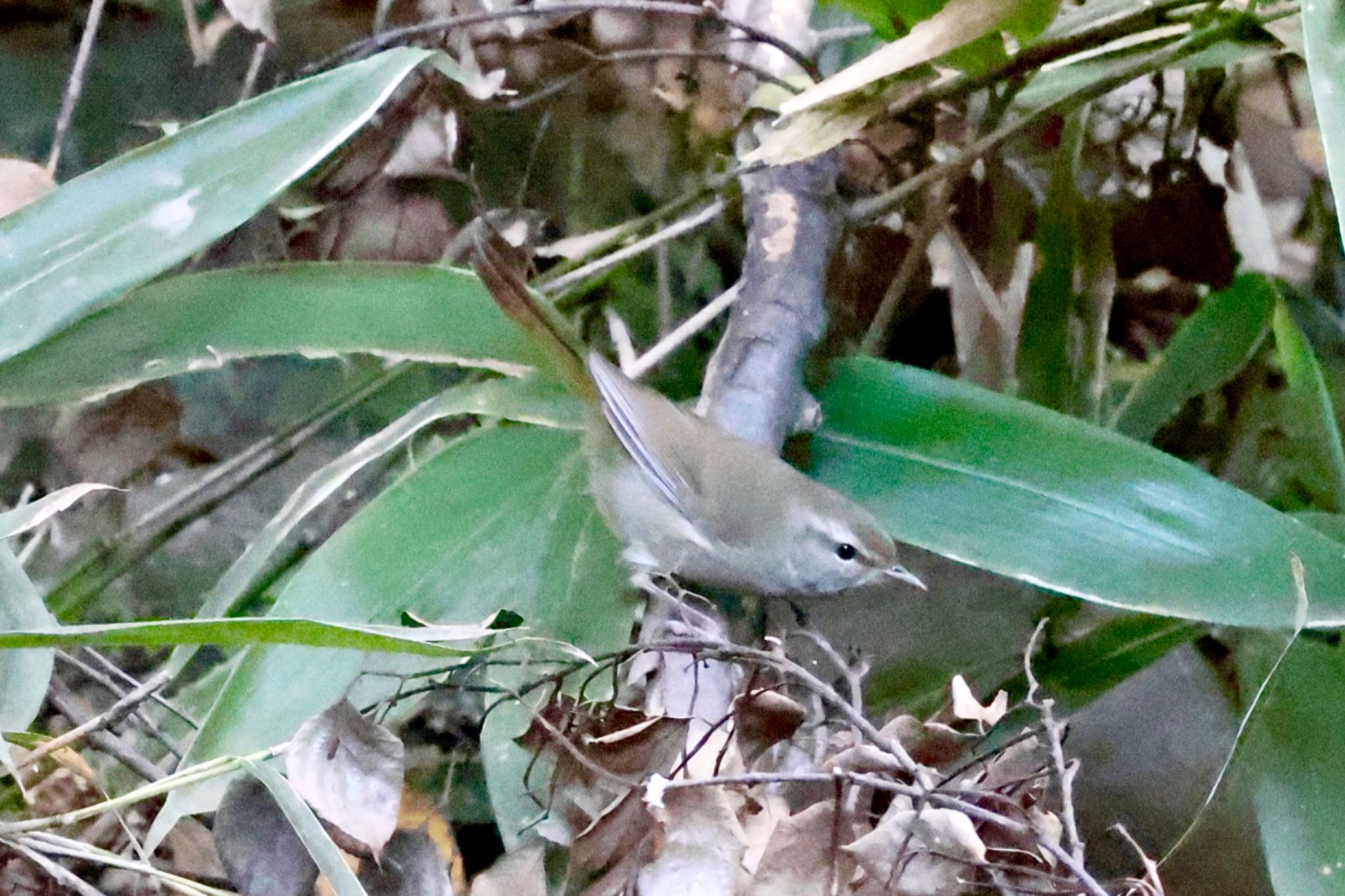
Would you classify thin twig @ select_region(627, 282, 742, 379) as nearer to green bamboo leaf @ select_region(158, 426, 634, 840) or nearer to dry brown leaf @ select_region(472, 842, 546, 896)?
green bamboo leaf @ select_region(158, 426, 634, 840)

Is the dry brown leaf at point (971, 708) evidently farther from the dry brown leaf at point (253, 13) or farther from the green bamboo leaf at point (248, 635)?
the dry brown leaf at point (253, 13)

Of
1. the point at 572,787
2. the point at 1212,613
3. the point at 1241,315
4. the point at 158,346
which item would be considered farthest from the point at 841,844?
the point at 1241,315

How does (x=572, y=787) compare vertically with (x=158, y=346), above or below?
below

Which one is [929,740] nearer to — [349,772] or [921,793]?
[921,793]

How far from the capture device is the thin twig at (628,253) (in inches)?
52.0

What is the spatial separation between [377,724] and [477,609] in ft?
0.94

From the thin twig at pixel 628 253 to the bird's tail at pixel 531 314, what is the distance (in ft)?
0.49

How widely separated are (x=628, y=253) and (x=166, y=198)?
504 mm

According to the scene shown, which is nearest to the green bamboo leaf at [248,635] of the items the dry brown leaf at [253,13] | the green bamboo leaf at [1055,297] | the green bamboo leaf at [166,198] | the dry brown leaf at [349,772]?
the dry brown leaf at [349,772]

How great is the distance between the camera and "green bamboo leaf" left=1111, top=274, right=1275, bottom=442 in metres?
1.32

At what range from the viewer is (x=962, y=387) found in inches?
46.3

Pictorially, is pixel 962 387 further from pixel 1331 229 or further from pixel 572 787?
pixel 1331 229

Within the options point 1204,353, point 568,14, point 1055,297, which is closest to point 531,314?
point 568,14

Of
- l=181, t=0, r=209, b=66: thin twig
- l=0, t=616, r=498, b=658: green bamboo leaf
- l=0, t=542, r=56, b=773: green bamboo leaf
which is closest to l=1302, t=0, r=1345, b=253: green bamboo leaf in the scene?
l=0, t=616, r=498, b=658: green bamboo leaf
